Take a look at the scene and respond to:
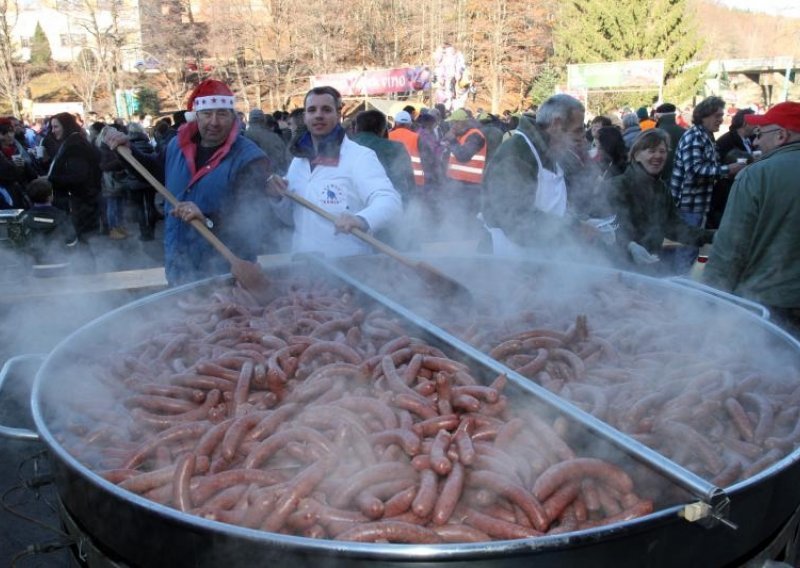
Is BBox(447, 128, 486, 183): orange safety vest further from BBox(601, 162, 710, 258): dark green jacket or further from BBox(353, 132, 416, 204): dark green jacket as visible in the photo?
BBox(601, 162, 710, 258): dark green jacket

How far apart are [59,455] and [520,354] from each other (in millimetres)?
1898

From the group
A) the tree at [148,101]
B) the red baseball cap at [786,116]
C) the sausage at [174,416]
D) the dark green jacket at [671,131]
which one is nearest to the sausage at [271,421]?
the sausage at [174,416]

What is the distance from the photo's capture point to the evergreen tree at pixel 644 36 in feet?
139

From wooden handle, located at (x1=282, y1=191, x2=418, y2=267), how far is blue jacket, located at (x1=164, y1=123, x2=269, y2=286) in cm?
43

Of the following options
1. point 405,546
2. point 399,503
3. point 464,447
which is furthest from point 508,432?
point 405,546

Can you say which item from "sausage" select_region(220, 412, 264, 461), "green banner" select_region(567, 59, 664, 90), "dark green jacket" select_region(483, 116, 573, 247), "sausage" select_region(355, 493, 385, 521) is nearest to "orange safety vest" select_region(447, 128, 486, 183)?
"dark green jacket" select_region(483, 116, 573, 247)

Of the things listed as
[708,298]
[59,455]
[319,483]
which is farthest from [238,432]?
[708,298]

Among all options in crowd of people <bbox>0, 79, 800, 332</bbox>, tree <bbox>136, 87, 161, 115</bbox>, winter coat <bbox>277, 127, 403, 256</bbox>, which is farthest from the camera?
tree <bbox>136, 87, 161, 115</bbox>

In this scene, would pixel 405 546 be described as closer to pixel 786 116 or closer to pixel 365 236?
pixel 365 236

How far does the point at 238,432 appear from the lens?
231 cm

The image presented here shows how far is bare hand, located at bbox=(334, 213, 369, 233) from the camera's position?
4039 millimetres

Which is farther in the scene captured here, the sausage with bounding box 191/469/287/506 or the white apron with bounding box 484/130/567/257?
the white apron with bounding box 484/130/567/257

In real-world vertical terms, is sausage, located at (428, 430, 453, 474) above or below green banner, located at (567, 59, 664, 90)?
below

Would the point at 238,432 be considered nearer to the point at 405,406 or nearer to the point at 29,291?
the point at 405,406
